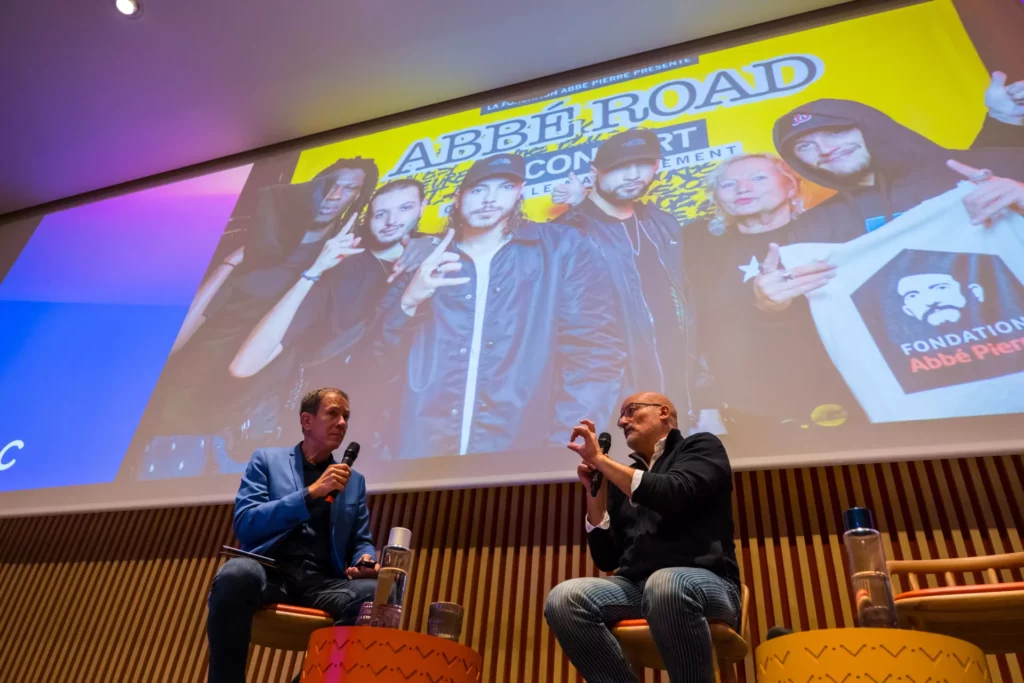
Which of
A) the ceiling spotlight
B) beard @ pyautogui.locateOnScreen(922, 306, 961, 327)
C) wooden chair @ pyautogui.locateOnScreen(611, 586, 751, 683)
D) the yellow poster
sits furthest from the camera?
the ceiling spotlight

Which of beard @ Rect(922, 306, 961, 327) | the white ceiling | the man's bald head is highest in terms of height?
the white ceiling

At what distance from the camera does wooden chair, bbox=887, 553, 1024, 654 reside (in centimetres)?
165

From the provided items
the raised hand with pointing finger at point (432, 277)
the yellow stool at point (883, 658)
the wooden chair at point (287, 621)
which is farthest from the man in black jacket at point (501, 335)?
the yellow stool at point (883, 658)

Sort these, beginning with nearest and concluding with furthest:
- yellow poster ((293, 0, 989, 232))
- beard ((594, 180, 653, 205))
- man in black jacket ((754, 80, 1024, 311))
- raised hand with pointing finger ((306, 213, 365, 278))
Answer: man in black jacket ((754, 80, 1024, 311)) < yellow poster ((293, 0, 989, 232)) < beard ((594, 180, 653, 205)) < raised hand with pointing finger ((306, 213, 365, 278))

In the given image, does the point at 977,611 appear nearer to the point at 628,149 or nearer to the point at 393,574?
the point at 393,574

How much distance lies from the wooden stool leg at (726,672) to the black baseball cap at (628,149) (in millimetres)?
2231

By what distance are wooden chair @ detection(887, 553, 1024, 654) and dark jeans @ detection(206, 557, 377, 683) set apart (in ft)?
4.78

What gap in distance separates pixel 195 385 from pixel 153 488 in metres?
0.55

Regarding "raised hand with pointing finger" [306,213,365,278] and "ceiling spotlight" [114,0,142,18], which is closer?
"raised hand with pointing finger" [306,213,365,278]

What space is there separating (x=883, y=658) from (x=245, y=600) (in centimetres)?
162

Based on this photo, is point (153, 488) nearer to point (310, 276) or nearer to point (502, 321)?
point (310, 276)

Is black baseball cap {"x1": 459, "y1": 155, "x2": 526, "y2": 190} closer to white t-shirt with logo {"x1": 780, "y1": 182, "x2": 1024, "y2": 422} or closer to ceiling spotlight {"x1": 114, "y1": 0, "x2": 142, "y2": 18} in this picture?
white t-shirt with logo {"x1": 780, "y1": 182, "x2": 1024, "y2": 422}

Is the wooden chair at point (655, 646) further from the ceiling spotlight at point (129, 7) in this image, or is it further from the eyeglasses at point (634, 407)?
the ceiling spotlight at point (129, 7)

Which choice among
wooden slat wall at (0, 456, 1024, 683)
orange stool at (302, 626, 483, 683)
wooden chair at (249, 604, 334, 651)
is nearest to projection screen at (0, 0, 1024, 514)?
wooden slat wall at (0, 456, 1024, 683)
